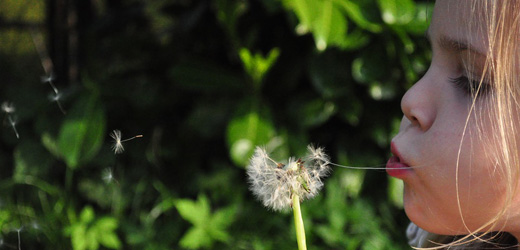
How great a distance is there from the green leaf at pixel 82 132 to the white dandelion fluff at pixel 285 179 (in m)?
1.00

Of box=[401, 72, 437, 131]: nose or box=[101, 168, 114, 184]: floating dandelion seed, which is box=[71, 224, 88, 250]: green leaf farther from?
box=[401, 72, 437, 131]: nose

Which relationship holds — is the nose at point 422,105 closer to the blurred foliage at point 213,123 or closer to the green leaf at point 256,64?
the blurred foliage at point 213,123

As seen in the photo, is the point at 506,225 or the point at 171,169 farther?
the point at 171,169

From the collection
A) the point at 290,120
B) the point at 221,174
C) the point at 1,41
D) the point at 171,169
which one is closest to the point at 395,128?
the point at 290,120

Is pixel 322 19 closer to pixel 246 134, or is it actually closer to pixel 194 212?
pixel 246 134

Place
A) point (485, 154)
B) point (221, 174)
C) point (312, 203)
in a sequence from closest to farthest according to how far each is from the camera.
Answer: point (485, 154), point (312, 203), point (221, 174)

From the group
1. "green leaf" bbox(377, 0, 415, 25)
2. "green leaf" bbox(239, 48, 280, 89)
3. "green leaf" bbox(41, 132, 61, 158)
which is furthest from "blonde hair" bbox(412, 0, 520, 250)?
"green leaf" bbox(41, 132, 61, 158)

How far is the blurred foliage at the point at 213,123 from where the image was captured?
1.62 metres

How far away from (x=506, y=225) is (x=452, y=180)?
11cm

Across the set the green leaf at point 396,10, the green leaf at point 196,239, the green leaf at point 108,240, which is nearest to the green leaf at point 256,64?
the green leaf at point 396,10

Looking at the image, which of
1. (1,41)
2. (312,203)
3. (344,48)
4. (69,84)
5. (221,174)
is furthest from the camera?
(1,41)

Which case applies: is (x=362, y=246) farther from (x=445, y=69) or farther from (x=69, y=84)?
(x=69, y=84)

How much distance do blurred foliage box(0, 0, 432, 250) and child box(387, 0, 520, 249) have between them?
74 cm

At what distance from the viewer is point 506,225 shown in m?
0.80
